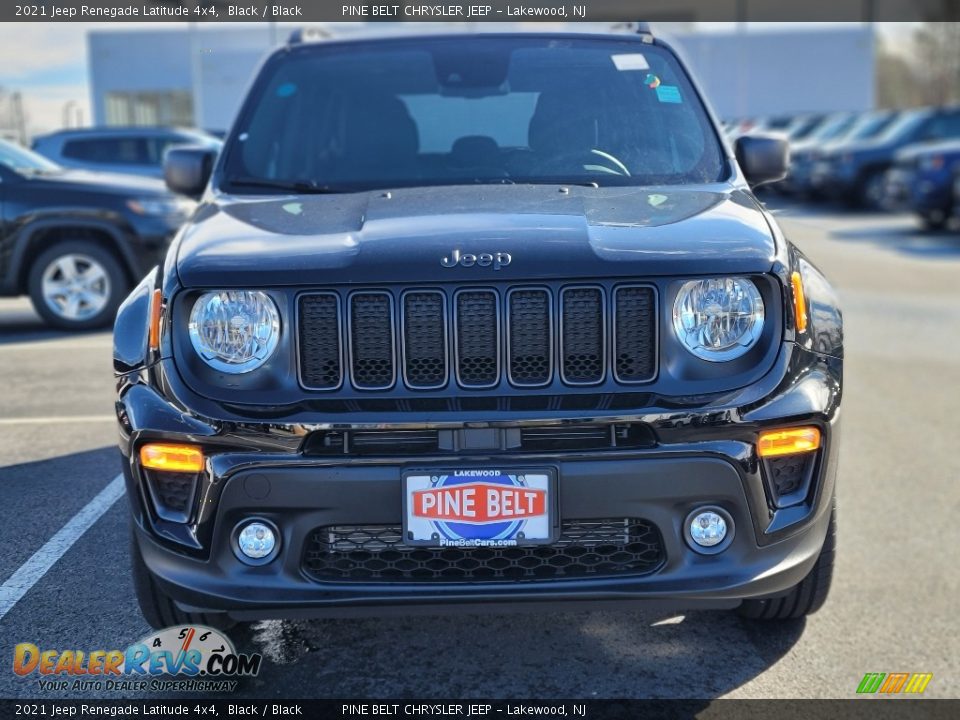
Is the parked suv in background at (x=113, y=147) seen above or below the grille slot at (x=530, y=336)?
below

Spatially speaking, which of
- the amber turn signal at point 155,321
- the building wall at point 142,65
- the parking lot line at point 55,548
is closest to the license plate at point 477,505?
the amber turn signal at point 155,321

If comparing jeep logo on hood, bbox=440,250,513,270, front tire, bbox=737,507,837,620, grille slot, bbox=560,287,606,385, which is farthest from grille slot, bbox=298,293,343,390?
front tire, bbox=737,507,837,620

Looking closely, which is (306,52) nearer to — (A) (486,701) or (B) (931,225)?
(A) (486,701)

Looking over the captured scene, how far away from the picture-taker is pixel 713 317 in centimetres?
271

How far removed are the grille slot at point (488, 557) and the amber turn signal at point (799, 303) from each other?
644mm

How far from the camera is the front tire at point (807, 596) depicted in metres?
3.10

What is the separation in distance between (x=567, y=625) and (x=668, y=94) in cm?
198

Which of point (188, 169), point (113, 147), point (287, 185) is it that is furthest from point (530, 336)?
point (113, 147)

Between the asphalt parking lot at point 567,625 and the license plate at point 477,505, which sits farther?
the asphalt parking lot at point 567,625

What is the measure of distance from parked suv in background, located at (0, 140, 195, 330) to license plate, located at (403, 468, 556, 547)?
679cm

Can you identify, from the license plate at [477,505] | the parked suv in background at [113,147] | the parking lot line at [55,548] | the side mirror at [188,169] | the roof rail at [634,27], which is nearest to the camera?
the license plate at [477,505]

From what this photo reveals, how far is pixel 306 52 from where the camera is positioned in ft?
14.3

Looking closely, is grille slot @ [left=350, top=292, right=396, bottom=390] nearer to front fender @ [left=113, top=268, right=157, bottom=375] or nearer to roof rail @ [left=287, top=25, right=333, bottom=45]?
front fender @ [left=113, top=268, right=157, bottom=375]

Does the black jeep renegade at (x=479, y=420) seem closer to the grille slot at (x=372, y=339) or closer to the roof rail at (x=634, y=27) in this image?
the grille slot at (x=372, y=339)
